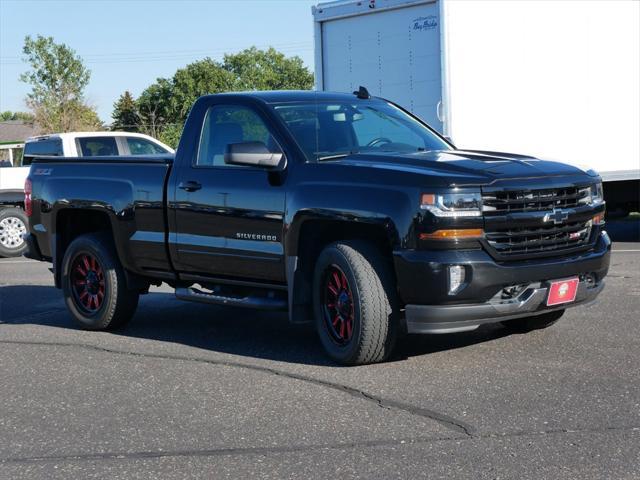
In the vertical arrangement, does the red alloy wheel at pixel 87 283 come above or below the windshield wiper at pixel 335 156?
below

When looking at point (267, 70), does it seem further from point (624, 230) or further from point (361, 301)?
point (361, 301)

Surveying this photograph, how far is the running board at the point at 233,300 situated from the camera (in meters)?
7.74

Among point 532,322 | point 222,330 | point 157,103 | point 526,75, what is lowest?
point 222,330

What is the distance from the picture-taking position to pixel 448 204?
6688 millimetres

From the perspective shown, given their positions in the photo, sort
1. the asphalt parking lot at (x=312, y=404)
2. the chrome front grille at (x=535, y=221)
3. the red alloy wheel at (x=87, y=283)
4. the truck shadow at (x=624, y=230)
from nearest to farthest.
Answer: the asphalt parking lot at (x=312, y=404) → the chrome front grille at (x=535, y=221) → the red alloy wheel at (x=87, y=283) → the truck shadow at (x=624, y=230)

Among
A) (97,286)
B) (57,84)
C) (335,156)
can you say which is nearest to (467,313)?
(335,156)

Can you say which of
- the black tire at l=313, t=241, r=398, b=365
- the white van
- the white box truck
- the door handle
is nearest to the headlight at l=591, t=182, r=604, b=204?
the black tire at l=313, t=241, r=398, b=365

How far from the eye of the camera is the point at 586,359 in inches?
284

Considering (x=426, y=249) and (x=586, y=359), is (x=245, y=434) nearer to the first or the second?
(x=426, y=249)

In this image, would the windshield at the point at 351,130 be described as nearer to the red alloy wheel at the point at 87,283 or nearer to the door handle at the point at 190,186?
the door handle at the point at 190,186

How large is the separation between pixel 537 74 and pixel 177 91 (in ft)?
259

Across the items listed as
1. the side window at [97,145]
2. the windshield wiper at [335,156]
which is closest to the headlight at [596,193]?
the windshield wiper at [335,156]

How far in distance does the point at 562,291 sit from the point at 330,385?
1653 millimetres

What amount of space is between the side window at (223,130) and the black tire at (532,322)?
7.88 ft
